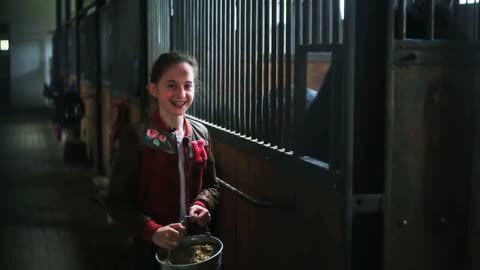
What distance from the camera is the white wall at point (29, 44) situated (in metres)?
13.9

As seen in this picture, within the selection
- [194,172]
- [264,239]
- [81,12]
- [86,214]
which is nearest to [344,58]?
[194,172]

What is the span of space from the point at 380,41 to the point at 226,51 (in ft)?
3.34

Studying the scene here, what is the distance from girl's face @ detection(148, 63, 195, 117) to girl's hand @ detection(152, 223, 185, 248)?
0.37 meters

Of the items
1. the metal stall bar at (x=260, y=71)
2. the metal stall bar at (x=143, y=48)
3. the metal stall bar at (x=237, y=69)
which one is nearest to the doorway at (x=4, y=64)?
the metal stall bar at (x=143, y=48)

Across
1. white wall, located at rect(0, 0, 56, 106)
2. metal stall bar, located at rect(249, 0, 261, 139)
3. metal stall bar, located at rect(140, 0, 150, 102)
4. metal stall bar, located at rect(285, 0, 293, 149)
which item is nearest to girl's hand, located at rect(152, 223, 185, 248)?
metal stall bar, located at rect(285, 0, 293, 149)

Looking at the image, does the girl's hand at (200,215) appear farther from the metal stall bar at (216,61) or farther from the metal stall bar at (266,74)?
the metal stall bar at (216,61)

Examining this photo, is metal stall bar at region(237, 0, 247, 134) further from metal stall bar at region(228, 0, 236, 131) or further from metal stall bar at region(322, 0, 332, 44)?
metal stall bar at region(322, 0, 332, 44)

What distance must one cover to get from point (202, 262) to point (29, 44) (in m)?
13.8

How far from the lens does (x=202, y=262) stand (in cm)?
163

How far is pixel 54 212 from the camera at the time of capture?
15.7 feet

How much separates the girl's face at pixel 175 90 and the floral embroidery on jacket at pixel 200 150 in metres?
0.11

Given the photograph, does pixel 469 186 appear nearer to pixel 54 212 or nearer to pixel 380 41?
pixel 380 41

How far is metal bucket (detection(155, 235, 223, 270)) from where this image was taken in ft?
5.37

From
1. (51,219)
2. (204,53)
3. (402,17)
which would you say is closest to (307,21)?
(402,17)
